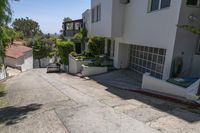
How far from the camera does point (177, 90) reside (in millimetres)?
9492

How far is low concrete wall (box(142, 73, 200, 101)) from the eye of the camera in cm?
884

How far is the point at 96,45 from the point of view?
2283 centimetres

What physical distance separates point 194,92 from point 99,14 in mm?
12889

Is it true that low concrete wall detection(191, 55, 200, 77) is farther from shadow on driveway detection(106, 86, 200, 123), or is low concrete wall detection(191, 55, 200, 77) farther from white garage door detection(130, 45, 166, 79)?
shadow on driveway detection(106, 86, 200, 123)

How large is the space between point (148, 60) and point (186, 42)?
4355 millimetres

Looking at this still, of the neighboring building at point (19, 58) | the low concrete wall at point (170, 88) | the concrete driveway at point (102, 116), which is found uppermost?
the low concrete wall at point (170, 88)

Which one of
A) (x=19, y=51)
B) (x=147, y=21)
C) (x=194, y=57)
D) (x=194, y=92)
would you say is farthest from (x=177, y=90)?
(x=19, y=51)

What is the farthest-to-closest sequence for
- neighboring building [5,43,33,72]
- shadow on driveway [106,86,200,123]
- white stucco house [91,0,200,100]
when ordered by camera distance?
neighboring building [5,43,33,72] → white stucco house [91,0,200,100] → shadow on driveway [106,86,200,123]

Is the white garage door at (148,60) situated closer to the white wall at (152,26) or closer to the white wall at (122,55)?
the white wall at (122,55)

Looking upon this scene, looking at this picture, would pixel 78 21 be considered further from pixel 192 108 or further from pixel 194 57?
pixel 192 108

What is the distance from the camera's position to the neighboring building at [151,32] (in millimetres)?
10555

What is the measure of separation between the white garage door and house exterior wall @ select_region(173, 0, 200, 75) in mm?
1901

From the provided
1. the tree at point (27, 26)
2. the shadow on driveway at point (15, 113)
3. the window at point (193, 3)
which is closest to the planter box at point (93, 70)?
the shadow on driveway at point (15, 113)

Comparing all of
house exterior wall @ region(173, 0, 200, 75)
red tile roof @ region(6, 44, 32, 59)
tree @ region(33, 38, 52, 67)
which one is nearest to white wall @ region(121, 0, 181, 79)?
house exterior wall @ region(173, 0, 200, 75)
